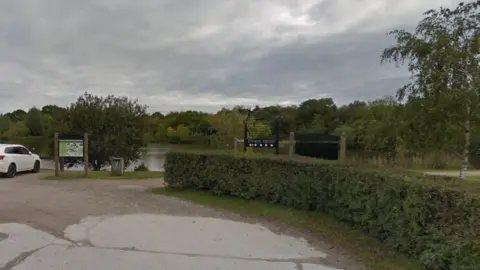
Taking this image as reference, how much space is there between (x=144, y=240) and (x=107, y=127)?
20868mm

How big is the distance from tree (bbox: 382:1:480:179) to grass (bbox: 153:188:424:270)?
2918 millimetres

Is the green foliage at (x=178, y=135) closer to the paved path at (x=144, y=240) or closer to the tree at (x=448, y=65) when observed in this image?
the paved path at (x=144, y=240)

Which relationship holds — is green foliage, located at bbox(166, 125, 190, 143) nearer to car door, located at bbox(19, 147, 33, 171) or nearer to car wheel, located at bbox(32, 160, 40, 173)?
car wheel, located at bbox(32, 160, 40, 173)

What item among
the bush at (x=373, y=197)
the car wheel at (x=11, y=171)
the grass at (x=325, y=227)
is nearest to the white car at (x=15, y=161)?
the car wheel at (x=11, y=171)

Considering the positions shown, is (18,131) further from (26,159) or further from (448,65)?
(448,65)

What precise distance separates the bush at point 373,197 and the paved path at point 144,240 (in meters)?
0.93

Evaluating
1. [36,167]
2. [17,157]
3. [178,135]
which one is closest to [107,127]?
[36,167]

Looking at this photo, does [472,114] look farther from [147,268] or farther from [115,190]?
[115,190]

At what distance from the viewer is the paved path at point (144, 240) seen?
4.95 metres

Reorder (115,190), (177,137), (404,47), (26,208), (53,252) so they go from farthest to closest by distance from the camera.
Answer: (177,137)
(115,190)
(26,208)
(404,47)
(53,252)

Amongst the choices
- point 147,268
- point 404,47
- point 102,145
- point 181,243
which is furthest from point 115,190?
point 102,145

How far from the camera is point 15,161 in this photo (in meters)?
16.7

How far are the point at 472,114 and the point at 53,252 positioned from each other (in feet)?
24.7

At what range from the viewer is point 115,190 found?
1188 centimetres
